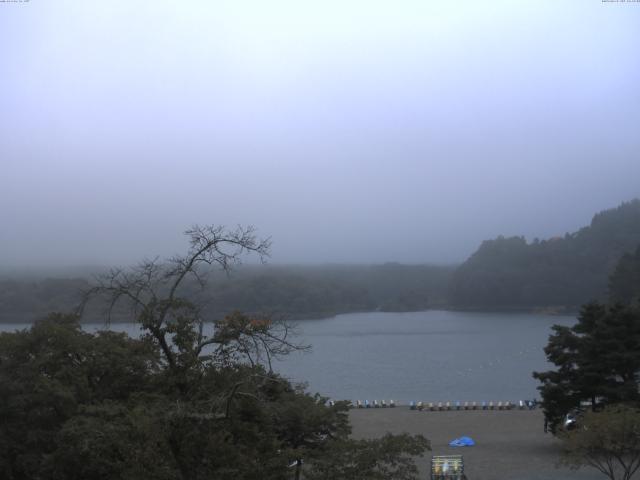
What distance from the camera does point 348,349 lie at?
61.0 meters

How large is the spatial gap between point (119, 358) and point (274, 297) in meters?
74.0

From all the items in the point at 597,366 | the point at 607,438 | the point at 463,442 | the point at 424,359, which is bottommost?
the point at 424,359

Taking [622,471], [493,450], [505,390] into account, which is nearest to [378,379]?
[505,390]

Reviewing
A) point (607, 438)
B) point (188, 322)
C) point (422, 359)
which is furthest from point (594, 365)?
point (422, 359)

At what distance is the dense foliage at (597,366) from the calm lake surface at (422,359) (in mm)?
7510

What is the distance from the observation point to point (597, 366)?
1809cm

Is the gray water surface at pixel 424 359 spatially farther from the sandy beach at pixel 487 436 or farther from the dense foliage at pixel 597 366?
the dense foliage at pixel 597 366

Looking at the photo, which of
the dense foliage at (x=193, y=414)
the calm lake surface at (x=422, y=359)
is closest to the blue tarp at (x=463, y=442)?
the calm lake surface at (x=422, y=359)

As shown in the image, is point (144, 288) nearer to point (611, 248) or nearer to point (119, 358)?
point (119, 358)

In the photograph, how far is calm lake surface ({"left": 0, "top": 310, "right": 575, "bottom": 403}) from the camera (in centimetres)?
3872

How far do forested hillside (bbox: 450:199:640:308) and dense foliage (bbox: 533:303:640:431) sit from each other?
85.3 meters

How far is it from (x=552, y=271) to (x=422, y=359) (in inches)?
2348

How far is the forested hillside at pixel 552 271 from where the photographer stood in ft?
340

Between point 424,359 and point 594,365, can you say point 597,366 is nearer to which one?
point 594,365
